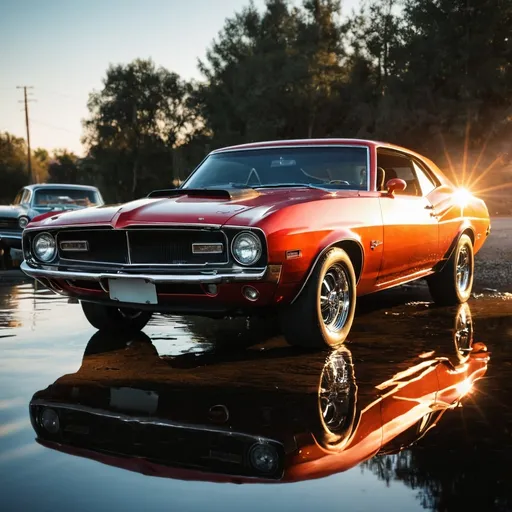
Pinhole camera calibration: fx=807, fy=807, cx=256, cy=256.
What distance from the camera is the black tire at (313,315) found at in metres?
5.30

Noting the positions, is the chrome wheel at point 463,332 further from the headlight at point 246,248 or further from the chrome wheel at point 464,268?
the headlight at point 246,248

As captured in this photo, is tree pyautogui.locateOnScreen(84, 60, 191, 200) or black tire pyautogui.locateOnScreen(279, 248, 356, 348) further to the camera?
tree pyautogui.locateOnScreen(84, 60, 191, 200)

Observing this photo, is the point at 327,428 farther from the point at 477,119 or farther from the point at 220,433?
the point at 477,119

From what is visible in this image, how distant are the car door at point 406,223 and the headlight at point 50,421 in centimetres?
316

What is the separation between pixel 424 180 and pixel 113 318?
128 inches

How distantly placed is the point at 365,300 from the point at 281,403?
4.35m

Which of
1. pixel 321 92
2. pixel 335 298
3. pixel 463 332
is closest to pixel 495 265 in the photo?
pixel 463 332

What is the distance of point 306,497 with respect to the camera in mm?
2805

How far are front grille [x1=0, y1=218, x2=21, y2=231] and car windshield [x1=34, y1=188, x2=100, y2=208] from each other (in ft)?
2.12

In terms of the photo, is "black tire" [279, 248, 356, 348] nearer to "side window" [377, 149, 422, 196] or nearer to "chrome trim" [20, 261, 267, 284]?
"chrome trim" [20, 261, 267, 284]

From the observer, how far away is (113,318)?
6.33 meters

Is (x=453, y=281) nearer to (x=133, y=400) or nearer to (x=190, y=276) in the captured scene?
(x=190, y=276)

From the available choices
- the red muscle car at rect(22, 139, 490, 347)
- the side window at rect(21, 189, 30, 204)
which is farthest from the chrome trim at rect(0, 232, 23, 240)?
the red muscle car at rect(22, 139, 490, 347)

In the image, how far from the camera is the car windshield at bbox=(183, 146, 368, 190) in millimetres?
6363
